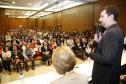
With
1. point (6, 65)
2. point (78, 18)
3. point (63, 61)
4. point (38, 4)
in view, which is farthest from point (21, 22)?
point (63, 61)

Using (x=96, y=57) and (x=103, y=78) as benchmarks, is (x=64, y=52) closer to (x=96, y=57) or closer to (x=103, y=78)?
(x=96, y=57)

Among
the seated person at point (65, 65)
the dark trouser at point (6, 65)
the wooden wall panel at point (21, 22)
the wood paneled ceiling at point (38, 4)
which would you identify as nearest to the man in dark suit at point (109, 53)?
the seated person at point (65, 65)

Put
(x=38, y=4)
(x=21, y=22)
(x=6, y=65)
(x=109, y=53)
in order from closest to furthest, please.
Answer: (x=109, y=53)
(x=6, y=65)
(x=38, y=4)
(x=21, y=22)

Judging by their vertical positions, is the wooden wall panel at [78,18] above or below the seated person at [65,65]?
above

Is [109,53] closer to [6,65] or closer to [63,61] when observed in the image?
[63,61]

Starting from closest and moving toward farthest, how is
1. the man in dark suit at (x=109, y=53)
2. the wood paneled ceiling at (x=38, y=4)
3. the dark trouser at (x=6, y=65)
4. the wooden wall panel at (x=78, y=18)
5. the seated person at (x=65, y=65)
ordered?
the seated person at (x=65, y=65) → the man in dark suit at (x=109, y=53) → the dark trouser at (x=6, y=65) → the wood paneled ceiling at (x=38, y=4) → the wooden wall panel at (x=78, y=18)

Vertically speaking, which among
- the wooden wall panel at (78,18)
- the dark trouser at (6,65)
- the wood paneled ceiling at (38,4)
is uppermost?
the wood paneled ceiling at (38,4)

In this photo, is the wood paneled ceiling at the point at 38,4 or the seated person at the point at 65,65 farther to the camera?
the wood paneled ceiling at the point at 38,4

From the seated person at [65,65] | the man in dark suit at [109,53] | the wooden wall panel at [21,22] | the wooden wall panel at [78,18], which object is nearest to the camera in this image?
the seated person at [65,65]

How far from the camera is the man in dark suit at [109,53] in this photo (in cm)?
188

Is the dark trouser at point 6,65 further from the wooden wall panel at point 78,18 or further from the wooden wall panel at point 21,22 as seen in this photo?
the wooden wall panel at point 21,22

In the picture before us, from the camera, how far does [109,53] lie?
1.86m

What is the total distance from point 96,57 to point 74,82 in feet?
1.77

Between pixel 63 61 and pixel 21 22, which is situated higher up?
pixel 21 22
